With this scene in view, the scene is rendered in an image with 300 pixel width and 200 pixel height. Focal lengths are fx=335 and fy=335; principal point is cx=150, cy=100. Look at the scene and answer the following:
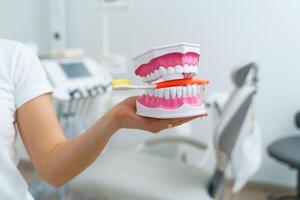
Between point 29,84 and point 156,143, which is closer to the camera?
point 29,84

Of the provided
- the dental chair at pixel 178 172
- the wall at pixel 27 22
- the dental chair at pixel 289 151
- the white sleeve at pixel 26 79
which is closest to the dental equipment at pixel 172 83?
the white sleeve at pixel 26 79

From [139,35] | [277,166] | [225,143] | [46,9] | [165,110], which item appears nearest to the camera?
[165,110]

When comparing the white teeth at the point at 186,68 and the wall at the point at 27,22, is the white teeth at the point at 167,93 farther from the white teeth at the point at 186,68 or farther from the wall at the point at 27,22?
the wall at the point at 27,22

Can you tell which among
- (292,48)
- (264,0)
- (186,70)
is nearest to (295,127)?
(292,48)

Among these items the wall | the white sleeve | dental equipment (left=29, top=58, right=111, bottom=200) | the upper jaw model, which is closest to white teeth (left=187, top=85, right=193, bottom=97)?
the upper jaw model

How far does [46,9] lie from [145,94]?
197 cm

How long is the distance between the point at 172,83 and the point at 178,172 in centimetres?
88

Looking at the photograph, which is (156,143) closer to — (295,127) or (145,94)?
(295,127)

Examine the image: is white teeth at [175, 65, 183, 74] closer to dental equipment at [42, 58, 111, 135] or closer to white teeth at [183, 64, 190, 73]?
white teeth at [183, 64, 190, 73]

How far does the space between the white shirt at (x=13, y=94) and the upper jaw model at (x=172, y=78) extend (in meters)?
0.29

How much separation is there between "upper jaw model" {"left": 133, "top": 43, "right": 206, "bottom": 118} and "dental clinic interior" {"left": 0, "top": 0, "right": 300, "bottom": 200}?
6cm

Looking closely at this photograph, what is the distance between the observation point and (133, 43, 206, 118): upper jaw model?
49 centimetres

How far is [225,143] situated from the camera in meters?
1.12

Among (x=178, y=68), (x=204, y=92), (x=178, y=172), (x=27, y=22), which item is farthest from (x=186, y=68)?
(x=27, y=22)
